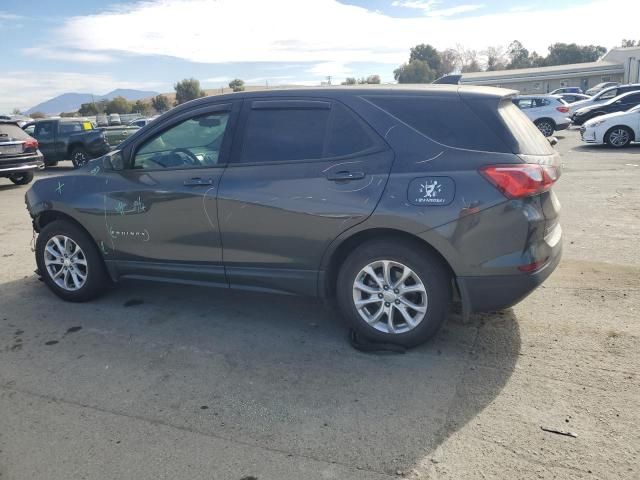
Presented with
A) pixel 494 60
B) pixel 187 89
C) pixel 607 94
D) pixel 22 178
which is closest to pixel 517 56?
pixel 494 60

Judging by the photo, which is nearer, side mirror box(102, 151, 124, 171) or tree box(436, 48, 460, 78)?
side mirror box(102, 151, 124, 171)

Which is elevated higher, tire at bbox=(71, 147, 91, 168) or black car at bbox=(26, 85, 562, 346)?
tire at bbox=(71, 147, 91, 168)

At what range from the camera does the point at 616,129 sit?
15398 mm

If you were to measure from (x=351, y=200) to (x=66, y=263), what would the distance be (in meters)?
2.92

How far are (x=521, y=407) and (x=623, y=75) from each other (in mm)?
65233

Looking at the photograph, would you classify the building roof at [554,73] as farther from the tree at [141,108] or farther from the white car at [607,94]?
the tree at [141,108]

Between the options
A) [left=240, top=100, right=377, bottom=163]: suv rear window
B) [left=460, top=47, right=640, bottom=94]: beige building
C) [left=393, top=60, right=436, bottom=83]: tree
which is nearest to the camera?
[left=240, top=100, right=377, bottom=163]: suv rear window

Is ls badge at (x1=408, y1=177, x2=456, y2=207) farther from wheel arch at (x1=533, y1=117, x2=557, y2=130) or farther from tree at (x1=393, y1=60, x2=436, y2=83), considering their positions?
tree at (x1=393, y1=60, x2=436, y2=83)

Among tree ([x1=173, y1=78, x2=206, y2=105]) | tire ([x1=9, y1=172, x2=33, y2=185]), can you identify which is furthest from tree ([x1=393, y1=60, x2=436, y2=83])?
tire ([x1=9, y1=172, x2=33, y2=185])

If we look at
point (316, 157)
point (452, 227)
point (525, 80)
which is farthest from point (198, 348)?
point (525, 80)

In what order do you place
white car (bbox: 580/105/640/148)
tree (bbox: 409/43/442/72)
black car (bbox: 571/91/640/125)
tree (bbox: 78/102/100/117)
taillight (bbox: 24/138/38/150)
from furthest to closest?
tree (bbox: 409/43/442/72) < tree (bbox: 78/102/100/117) < black car (bbox: 571/91/640/125) < white car (bbox: 580/105/640/148) < taillight (bbox: 24/138/38/150)

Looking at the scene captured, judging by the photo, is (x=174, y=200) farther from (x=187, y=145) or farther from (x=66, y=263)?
(x=66, y=263)

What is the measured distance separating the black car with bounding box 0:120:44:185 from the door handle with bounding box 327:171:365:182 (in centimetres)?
1201

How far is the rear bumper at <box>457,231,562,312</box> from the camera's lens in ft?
11.4
